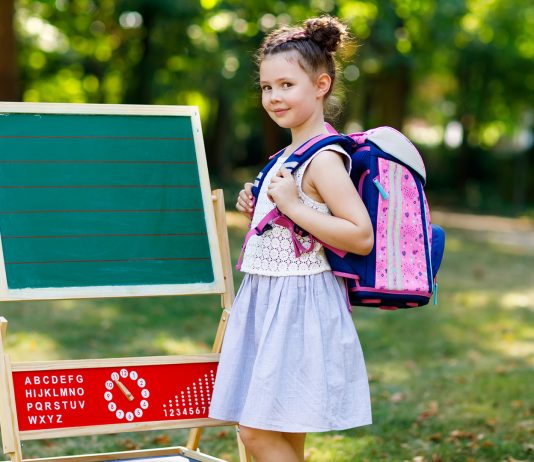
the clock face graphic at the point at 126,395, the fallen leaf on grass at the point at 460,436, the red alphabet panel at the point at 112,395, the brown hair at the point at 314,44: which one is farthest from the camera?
the fallen leaf on grass at the point at 460,436

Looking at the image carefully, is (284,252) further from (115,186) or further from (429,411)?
(429,411)

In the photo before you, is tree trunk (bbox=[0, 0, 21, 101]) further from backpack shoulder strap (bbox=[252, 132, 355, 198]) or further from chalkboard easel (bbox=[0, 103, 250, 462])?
backpack shoulder strap (bbox=[252, 132, 355, 198])

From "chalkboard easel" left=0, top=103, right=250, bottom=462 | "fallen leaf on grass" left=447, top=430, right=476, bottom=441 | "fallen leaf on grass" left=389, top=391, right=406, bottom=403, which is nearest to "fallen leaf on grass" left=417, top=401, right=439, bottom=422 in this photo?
"fallen leaf on grass" left=389, top=391, right=406, bottom=403

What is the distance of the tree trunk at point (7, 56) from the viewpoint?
1349 centimetres

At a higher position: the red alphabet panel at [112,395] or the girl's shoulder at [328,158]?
the girl's shoulder at [328,158]

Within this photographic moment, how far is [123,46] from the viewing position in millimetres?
22094

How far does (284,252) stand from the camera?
3420 millimetres

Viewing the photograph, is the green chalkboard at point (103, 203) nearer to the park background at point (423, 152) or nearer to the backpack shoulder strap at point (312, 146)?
the park background at point (423, 152)

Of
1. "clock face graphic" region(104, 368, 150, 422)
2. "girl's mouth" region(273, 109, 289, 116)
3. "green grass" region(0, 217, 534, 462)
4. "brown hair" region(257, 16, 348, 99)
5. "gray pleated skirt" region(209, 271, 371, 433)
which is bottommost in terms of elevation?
"green grass" region(0, 217, 534, 462)

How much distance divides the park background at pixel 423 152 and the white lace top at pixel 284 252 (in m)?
0.48

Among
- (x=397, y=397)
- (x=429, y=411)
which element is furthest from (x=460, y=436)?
(x=397, y=397)

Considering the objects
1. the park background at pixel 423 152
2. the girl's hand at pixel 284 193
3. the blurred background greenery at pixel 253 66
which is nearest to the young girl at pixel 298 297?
the girl's hand at pixel 284 193

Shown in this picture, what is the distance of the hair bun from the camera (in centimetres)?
342

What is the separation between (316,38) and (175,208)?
1.07 m
